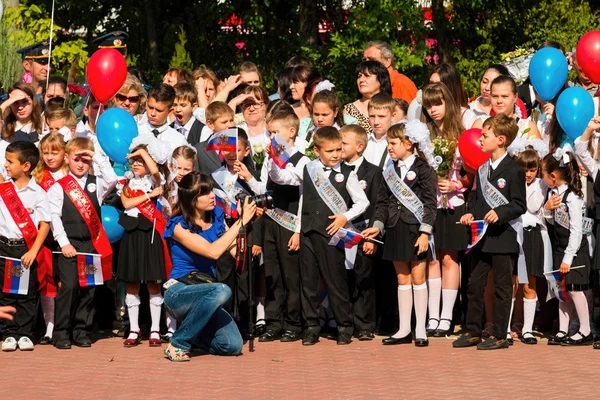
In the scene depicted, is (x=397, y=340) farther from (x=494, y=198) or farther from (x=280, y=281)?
(x=494, y=198)

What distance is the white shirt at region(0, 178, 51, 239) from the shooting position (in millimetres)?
Answer: 10703

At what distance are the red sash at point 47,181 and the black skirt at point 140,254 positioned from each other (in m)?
0.66

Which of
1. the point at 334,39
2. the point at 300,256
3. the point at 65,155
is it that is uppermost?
the point at 334,39

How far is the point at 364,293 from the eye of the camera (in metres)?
11.1

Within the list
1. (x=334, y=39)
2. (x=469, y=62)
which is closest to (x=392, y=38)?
(x=334, y=39)

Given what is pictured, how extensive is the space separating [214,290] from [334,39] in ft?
30.9

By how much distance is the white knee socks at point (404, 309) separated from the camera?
1072 centimetres

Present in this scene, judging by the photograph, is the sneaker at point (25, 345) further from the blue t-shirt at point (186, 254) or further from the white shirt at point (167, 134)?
the white shirt at point (167, 134)

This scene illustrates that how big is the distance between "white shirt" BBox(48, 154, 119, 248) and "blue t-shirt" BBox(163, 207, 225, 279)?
0.96 metres

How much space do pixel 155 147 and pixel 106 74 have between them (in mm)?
1335

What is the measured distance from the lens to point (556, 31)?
23.2 m

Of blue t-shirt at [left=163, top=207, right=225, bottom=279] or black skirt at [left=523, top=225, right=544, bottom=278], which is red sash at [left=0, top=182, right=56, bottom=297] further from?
black skirt at [left=523, top=225, right=544, bottom=278]

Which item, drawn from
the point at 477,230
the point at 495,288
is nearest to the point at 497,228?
the point at 477,230

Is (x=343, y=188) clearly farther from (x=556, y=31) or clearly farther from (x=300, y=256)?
(x=556, y=31)
